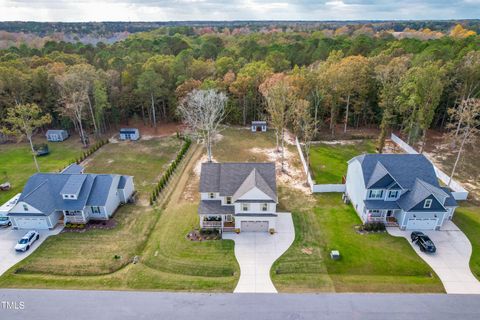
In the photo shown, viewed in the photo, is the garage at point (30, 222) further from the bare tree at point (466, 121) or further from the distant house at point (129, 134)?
the bare tree at point (466, 121)

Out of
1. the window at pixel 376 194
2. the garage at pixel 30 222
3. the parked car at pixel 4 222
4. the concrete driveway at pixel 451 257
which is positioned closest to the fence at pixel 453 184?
the concrete driveway at pixel 451 257

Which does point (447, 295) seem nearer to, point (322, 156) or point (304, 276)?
point (304, 276)

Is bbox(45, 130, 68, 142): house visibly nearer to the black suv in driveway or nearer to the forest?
the forest

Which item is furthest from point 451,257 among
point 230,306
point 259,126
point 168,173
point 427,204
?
point 259,126

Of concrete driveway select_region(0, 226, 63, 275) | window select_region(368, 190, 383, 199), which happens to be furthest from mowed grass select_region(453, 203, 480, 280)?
concrete driveway select_region(0, 226, 63, 275)

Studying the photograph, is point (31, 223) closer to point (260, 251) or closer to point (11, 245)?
point (11, 245)

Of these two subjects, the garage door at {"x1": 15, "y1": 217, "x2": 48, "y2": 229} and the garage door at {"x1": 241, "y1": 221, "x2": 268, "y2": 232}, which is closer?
the garage door at {"x1": 241, "y1": 221, "x2": 268, "y2": 232}
